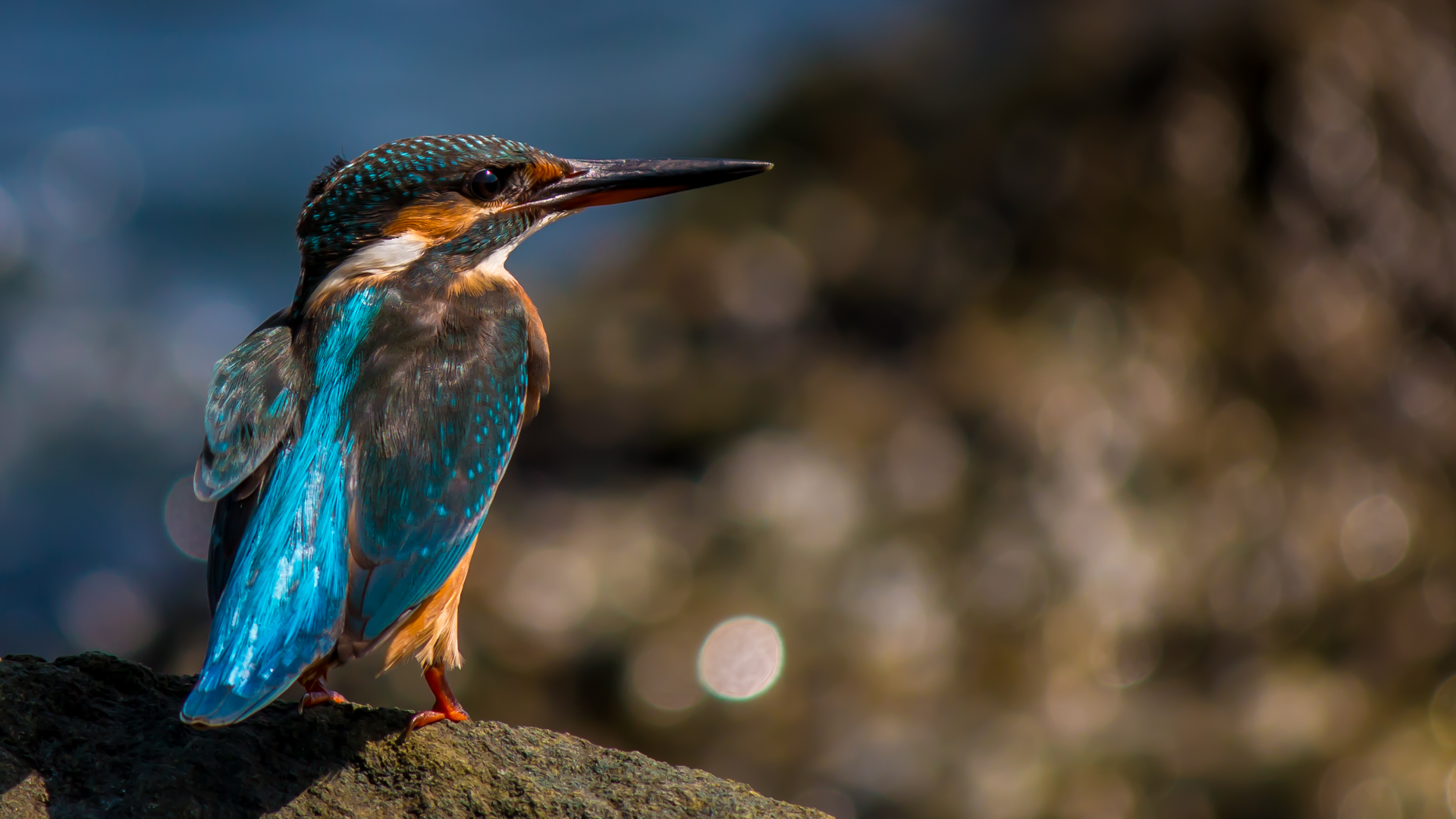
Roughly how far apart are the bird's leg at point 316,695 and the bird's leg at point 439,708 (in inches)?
5.9

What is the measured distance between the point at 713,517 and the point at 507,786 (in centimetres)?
315

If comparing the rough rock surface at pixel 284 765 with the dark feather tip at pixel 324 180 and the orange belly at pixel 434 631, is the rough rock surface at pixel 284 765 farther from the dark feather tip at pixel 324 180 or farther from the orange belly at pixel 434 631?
the dark feather tip at pixel 324 180

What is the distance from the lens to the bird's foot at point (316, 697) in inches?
90.5

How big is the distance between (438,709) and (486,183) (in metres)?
1.28

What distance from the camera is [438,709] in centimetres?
258

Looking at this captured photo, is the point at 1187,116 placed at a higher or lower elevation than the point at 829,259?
higher

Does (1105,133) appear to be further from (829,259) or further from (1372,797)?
(1372,797)

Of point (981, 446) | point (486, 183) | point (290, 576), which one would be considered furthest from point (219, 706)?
point (981, 446)

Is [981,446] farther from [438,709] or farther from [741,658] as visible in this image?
[438,709]

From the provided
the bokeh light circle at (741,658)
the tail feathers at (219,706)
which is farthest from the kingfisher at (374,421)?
the bokeh light circle at (741,658)

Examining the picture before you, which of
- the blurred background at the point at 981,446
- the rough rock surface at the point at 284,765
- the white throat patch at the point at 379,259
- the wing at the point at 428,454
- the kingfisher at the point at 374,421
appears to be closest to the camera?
the rough rock surface at the point at 284,765

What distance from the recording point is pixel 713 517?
17.9 ft

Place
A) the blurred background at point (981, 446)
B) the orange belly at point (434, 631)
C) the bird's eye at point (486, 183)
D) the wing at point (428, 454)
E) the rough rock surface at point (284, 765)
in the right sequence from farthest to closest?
1. the blurred background at point (981, 446)
2. the bird's eye at point (486, 183)
3. the orange belly at point (434, 631)
4. the wing at point (428, 454)
5. the rough rock surface at point (284, 765)

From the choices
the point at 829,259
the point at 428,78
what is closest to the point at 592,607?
the point at 829,259
